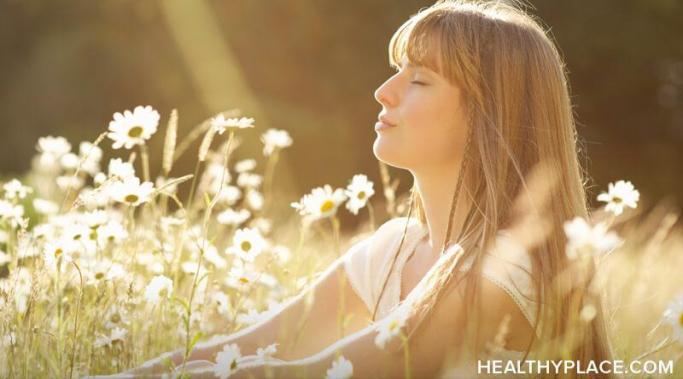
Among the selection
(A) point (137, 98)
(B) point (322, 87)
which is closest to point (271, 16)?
(B) point (322, 87)

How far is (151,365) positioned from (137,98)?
12159 millimetres

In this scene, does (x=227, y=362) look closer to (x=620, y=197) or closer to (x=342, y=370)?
(x=342, y=370)

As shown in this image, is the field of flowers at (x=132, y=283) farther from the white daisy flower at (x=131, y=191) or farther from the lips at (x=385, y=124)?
the lips at (x=385, y=124)

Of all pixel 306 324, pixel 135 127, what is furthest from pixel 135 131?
pixel 306 324

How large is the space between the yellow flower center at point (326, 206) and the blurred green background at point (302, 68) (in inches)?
440

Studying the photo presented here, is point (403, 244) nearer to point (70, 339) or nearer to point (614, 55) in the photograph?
point (70, 339)

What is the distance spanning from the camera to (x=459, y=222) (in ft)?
6.44

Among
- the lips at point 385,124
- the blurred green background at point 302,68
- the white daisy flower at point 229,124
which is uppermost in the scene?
the blurred green background at point 302,68

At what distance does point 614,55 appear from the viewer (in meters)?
13.3

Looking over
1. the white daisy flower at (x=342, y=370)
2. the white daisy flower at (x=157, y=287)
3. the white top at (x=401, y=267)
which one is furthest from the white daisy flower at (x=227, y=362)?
the white daisy flower at (x=157, y=287)

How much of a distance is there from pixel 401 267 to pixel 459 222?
0.76 ft

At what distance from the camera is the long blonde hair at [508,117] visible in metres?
1.78

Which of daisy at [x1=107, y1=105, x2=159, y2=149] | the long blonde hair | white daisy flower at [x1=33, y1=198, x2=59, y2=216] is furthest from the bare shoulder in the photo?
white daisy flower at [x1=33, y1=198, x2=59, y2=216]

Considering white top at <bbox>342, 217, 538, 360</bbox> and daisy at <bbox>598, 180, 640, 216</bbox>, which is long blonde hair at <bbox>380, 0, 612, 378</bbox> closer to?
white top at <bbox>342, 217, 538, 360</bbox>
